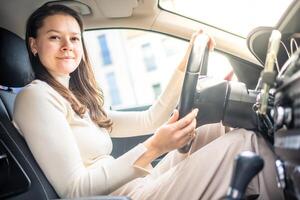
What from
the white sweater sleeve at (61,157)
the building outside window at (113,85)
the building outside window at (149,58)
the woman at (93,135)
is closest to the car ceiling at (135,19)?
the woman at (93,135)

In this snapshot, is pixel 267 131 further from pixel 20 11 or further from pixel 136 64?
pixel 136 64

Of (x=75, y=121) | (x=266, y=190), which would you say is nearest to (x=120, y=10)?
(x=75, y=121)

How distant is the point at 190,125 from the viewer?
109 centimetres

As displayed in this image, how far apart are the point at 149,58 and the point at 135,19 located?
32.0ft

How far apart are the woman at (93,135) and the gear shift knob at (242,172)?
207mm

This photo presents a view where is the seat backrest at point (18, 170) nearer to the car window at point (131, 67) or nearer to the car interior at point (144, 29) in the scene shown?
the car interior at point (144, 29)

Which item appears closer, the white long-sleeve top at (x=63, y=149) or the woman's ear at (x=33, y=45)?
the white long-sleeve top at (x=63, y=149)

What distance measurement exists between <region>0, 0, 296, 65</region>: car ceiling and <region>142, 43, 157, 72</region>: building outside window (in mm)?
9087

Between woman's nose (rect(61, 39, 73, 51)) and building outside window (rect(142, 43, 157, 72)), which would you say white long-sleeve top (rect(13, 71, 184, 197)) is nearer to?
woman's nose (rect(61, 39, 73, 51))

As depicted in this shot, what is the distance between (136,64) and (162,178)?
1111 centimetres

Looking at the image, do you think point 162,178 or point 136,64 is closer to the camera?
point 162,178

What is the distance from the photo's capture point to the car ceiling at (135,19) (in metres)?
1.61

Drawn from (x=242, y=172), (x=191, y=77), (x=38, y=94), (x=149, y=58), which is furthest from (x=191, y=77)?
(x=149, y=58)

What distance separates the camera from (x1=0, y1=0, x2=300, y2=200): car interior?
3.64 ft
